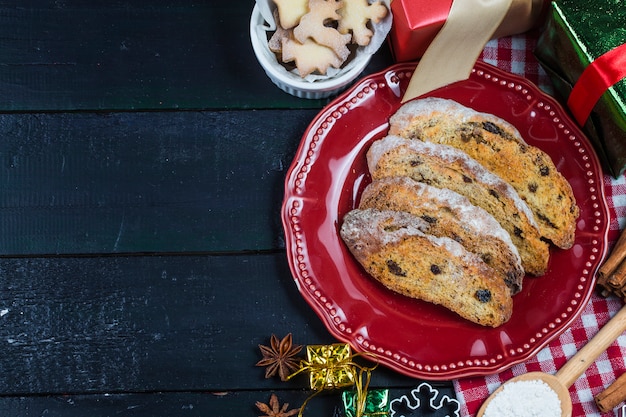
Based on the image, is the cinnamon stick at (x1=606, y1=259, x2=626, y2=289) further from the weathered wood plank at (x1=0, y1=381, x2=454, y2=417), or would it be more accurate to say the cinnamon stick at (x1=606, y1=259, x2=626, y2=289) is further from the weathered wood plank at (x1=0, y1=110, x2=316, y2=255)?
the weathered wood plank at (x1=0, y1=110, x2=316, y2=255)

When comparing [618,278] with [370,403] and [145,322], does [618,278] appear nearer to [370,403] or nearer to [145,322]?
[370,403]

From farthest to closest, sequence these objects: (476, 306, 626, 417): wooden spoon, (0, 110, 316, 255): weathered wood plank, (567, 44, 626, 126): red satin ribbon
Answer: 1. (0, 110, 316, 255): weathered wood plank
2. (476, 306, 626, 417): wooden spoon
3. (567, 44, 626, 126): red satin ribbon

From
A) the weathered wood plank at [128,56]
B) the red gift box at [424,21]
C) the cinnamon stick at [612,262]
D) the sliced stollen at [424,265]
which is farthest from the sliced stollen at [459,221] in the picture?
the weathered wood plank at [128,56]

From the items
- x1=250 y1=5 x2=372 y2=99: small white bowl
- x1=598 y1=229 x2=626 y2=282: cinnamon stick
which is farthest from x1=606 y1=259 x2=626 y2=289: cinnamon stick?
x1=250 y1=5 x2=372 y2=99: small white bowl

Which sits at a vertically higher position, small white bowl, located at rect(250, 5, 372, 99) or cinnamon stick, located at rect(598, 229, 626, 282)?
small white bowl, located at rect(250, 5, 372, 99)

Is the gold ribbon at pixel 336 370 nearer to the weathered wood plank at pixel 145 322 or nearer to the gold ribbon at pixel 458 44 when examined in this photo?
the weathered wood plank at pixel 145 322

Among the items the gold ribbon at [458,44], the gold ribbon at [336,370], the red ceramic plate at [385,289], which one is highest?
the gold ribbon at [458,44]
